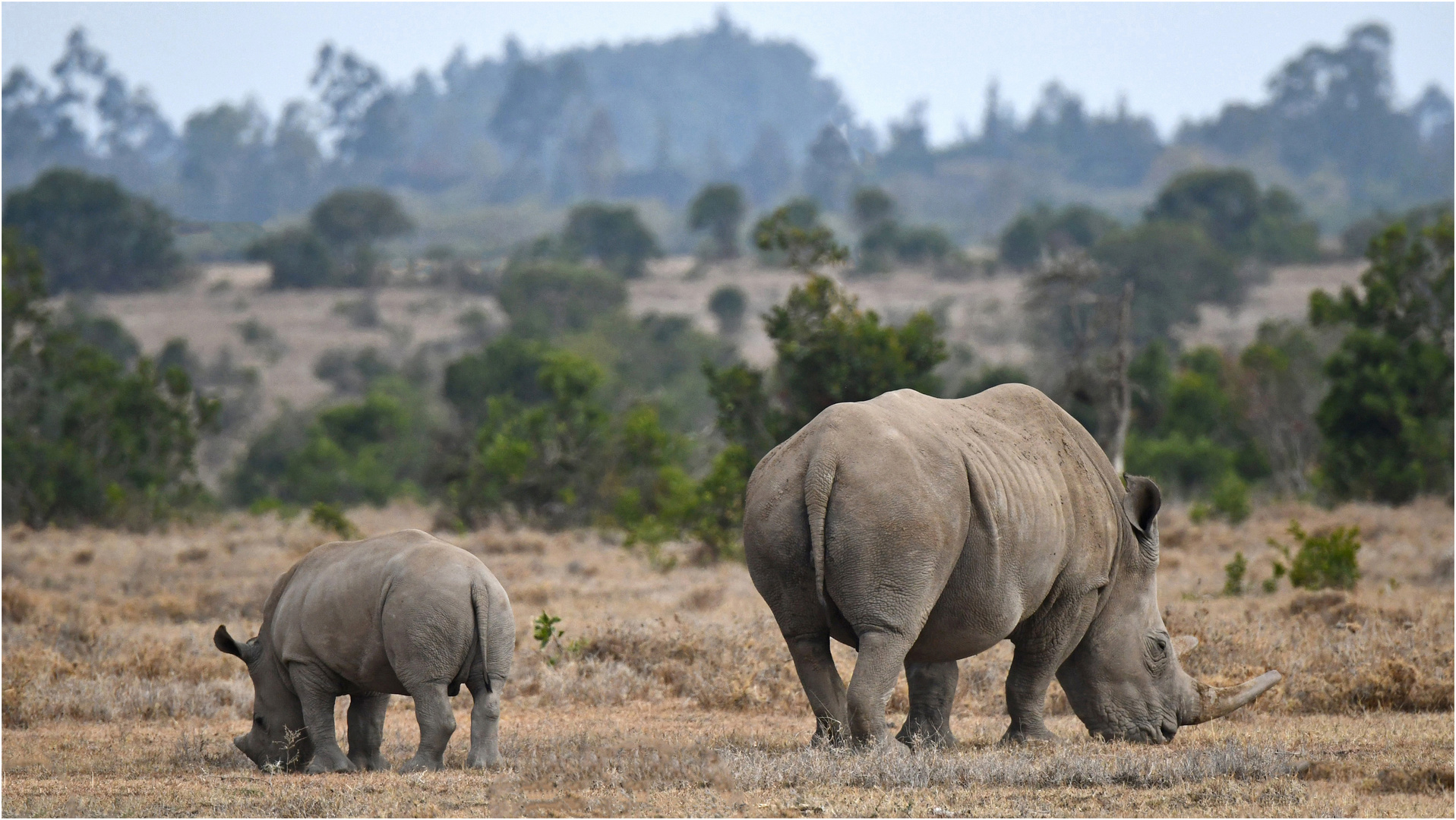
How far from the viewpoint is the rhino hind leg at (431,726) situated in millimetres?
7805

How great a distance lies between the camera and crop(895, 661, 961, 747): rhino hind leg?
821cm

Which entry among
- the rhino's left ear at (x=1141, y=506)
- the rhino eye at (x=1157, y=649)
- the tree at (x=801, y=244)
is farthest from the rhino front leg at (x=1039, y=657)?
the tree at (x=801, y=244)

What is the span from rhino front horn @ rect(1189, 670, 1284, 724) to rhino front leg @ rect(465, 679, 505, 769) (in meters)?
3.97

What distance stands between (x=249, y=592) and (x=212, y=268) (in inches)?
2465

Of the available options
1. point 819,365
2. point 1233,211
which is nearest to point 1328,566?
point 819,365

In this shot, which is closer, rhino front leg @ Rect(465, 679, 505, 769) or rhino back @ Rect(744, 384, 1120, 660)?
rhino back @ Rect(744, 384, 1120, 660)

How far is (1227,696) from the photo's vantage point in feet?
28.0

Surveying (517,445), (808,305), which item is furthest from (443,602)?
(517,445)

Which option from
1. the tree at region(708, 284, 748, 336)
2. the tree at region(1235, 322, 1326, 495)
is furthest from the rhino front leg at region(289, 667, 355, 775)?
the tree at region(708, 284, 748, 336)

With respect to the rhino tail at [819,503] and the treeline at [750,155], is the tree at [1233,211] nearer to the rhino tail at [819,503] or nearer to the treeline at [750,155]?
the treeline at [750,155]

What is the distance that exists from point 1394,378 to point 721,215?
196 ft

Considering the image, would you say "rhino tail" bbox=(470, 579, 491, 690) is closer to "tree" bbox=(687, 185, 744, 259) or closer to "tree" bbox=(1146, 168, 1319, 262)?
"tree" bbox=(1146, 168, 1319, 262)

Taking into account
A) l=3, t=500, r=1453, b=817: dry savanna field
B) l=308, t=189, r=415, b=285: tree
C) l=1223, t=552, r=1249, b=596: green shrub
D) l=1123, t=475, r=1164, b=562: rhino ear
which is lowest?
l=1223, t=552, r=1249, b=596: green shrub

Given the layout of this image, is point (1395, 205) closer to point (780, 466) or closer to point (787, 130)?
point (787, 130)
